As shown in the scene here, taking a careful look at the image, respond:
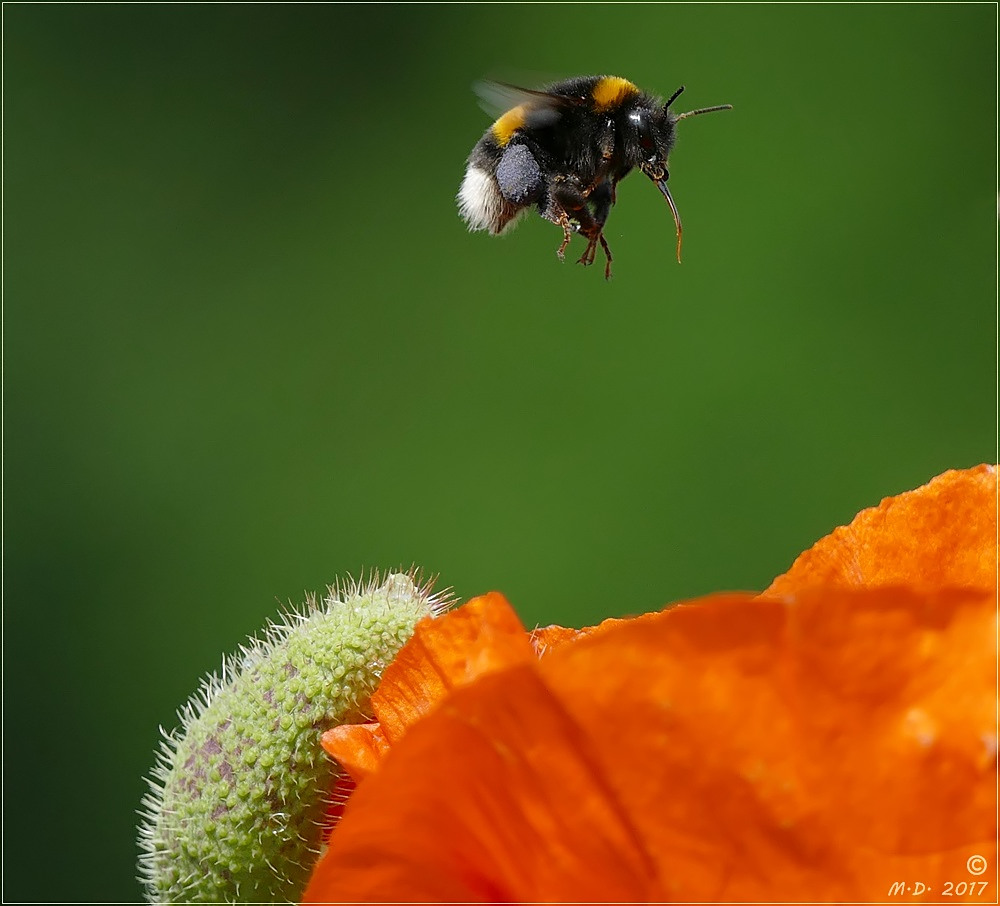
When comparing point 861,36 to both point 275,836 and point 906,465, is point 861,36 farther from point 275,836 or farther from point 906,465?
point 275,836

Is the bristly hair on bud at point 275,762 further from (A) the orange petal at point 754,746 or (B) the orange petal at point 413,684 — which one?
(A) the orange petal at point 754,746

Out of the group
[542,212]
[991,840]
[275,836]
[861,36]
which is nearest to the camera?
[991,840]

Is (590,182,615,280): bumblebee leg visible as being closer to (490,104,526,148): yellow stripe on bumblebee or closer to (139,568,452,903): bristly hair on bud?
(490,104,526,148): yellow stripe on bumblebee

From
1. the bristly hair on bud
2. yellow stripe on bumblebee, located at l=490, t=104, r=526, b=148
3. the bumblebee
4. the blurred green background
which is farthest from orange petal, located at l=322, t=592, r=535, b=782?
the blurred green background

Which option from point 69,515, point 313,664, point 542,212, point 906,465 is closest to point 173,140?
point 69,515

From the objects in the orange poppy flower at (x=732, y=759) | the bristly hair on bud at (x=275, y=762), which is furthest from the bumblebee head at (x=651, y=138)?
the orange poppy flower at (x=732, y=759)

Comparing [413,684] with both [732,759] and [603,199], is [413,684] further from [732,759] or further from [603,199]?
[603,199]
